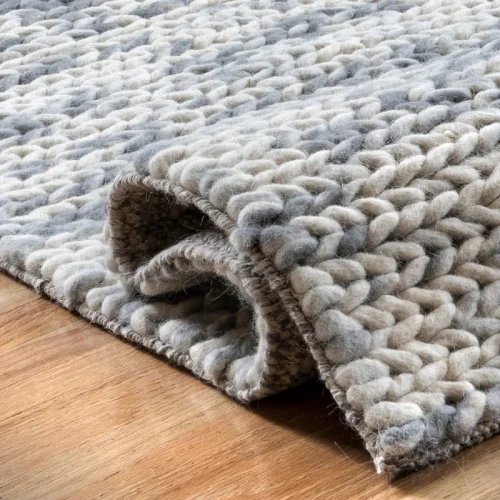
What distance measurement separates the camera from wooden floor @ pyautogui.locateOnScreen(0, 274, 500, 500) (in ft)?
2.47

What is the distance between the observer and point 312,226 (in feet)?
2.65

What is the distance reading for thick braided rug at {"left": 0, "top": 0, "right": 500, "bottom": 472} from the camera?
2.58ft

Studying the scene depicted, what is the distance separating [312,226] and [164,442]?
0.64 feet

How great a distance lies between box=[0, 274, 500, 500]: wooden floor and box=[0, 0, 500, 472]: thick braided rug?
0.02 meters

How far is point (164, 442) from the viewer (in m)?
0.81

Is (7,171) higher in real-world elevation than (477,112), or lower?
lower

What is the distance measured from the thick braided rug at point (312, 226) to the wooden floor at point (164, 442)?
0.06ft

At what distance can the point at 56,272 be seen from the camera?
1.05 metres

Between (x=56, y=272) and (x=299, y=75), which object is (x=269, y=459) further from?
(x=299, y=75)

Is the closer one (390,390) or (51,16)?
(390,390)

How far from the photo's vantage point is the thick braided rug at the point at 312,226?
787 mm

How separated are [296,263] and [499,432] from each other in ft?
0.63

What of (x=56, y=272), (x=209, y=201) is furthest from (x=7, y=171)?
(x=209, y=201)

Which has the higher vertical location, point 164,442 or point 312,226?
point 312,226
